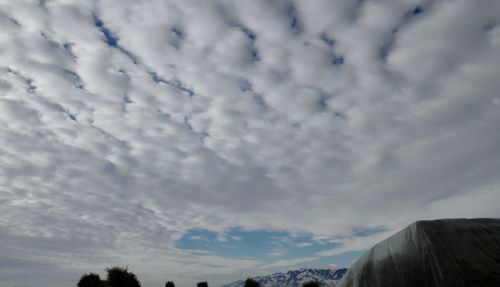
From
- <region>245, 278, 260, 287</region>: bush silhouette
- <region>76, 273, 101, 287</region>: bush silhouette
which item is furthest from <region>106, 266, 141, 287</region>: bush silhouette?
<region>245, 278, 260, 287</region>: bush silhouette

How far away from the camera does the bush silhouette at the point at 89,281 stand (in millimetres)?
29125

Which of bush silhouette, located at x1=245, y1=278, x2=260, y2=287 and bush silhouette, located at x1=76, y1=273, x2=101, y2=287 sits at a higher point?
bush silhouette, located at x1=76, y1=273, x2=101, y2=287

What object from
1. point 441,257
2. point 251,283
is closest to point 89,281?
point 251,283

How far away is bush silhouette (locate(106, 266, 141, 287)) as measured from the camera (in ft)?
83.0

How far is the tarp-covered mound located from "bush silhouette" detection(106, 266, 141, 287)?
18.4m

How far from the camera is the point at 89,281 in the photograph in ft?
96.3

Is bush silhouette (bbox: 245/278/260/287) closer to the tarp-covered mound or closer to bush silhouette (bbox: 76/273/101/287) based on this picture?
bush silhouette (bbox: 76/273/101/287)

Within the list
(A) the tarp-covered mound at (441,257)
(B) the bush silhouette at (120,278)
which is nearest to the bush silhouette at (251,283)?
(B) the bush silhouette at (120,278)

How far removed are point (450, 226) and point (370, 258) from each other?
124 inches

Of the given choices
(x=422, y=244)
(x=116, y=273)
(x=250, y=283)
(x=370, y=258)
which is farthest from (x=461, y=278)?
(x=250, y=283)

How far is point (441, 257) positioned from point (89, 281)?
27532mm

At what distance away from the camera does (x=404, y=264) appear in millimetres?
12438

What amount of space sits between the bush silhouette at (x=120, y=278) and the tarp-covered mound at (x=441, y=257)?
18.4m

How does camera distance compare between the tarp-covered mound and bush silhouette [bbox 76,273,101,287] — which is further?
bush silhouette [bbox 76,273,101,287]
